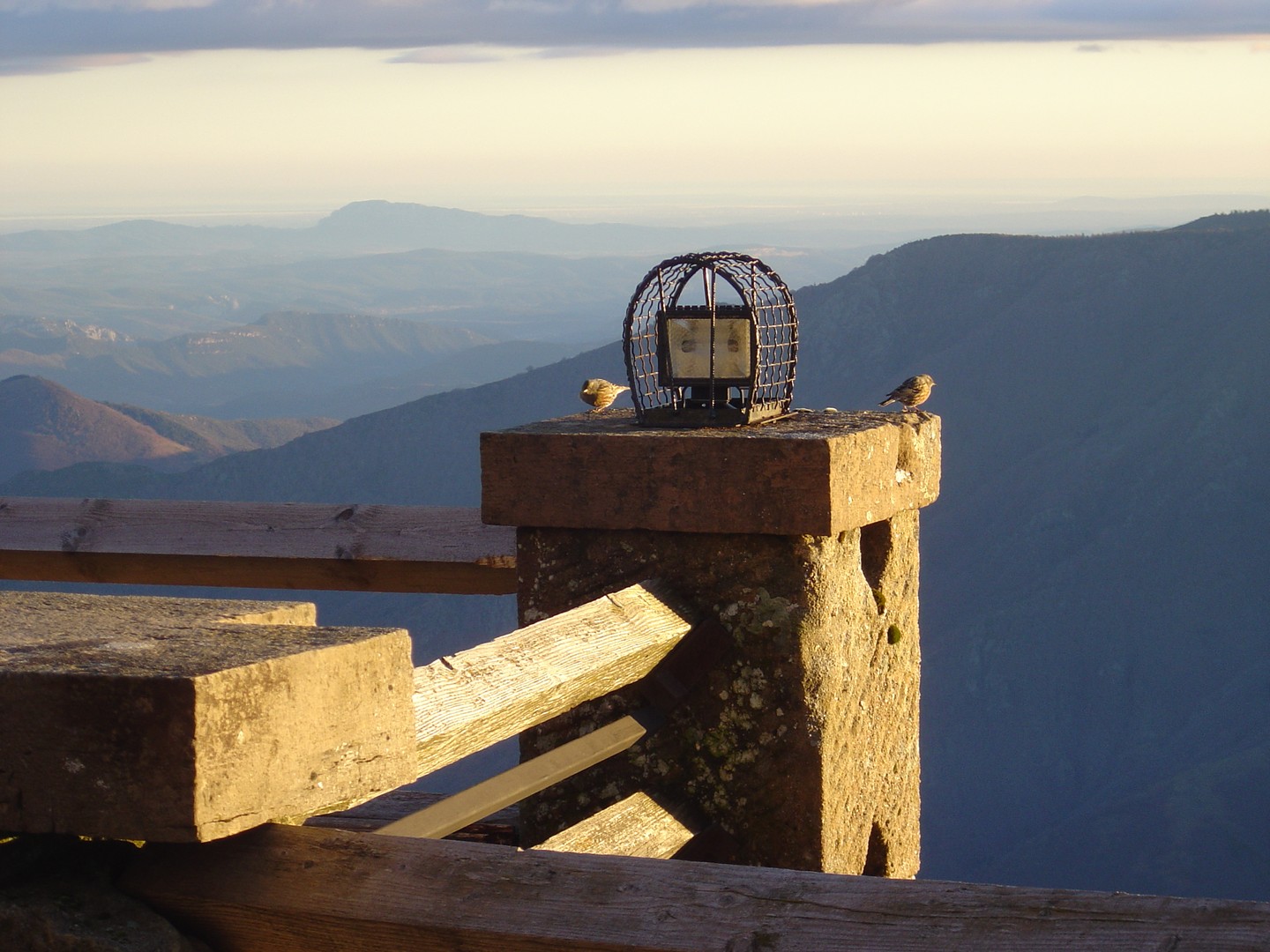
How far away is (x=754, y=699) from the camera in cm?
262

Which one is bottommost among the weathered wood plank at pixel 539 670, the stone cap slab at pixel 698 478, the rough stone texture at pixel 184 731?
the weathered wood plank at pixel 539 670

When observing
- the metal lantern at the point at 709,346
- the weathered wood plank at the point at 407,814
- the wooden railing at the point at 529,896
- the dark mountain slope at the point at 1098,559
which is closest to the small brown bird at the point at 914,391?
the metal lantern at the point at 709,346

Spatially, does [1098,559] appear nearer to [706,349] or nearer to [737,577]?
[706,349]

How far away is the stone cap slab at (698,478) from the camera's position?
2518mm

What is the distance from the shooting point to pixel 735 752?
2643 mm

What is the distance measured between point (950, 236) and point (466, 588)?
8327 centimetres

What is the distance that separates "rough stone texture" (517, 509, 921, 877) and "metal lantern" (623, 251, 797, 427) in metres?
0.34

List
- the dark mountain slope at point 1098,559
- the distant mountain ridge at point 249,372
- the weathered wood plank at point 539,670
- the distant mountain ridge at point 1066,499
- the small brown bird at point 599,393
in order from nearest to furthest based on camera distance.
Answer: the weathered wood plank at point 539,670
the small brown bird at point 599,393
the dark mountain slope at point 1098,559
the distant mountain ridge at point 1066,499
the distant mountain ridge at point 249,372

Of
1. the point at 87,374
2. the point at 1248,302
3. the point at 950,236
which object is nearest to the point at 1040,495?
the point at 1248,302

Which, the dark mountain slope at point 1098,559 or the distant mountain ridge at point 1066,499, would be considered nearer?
the dark mountain slope at point 1098,559

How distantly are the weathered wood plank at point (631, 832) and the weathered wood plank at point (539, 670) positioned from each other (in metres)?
0.23

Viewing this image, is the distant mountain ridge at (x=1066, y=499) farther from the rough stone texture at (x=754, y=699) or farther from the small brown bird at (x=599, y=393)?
the rough stone texture at (x=754, y=699)

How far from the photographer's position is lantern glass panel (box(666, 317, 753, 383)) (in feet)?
9.82

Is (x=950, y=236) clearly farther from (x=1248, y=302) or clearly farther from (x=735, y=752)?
(x=735, y=752)
